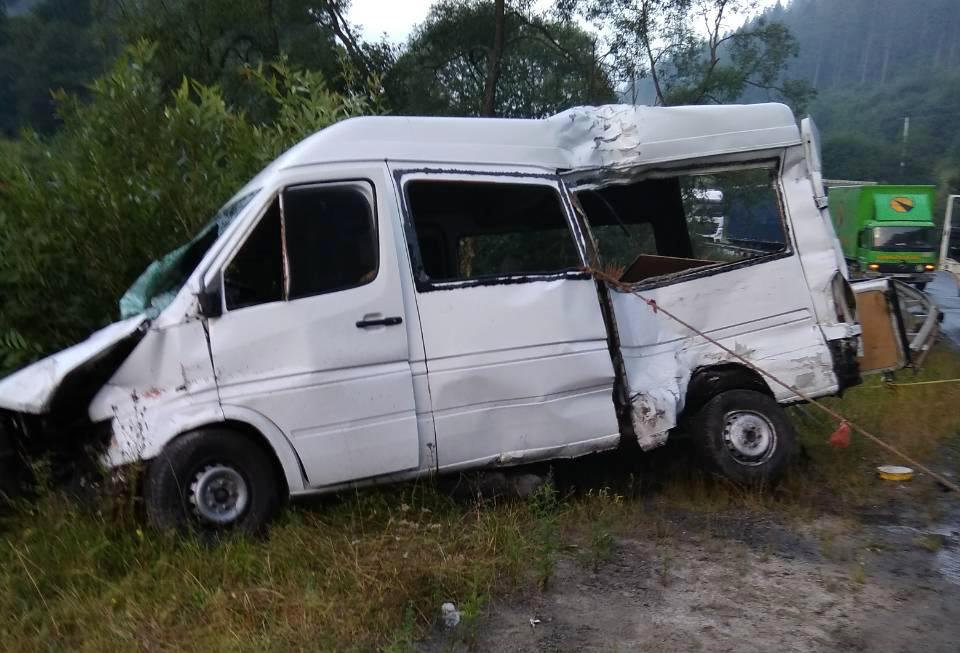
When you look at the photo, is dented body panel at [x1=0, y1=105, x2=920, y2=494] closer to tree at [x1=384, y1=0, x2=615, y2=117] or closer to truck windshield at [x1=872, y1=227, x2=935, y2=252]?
tree at [x1=384, y1=0, x2=615, y2=117]

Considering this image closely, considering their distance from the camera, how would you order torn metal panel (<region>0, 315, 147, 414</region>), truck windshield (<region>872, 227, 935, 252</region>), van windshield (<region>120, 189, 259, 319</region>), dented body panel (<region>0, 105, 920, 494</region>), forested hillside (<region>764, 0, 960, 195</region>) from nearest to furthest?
1. torn metal panel (<region>0, 315, 147, 414</region>)
2. dented body panel (<region>0, 105, 920, 494</region>)
3. van windshield (<region>120, 189, 259, 319</region>)
4. truck windshield (<region>872, 227, 935, 252</region>)
5. forested hillside (<region>764, 0, 960, 195</region>)

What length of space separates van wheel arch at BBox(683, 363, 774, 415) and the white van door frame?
68 cm

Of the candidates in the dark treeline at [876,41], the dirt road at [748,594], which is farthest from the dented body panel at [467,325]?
the dark treeline at [876,41]

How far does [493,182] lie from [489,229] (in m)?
1.41

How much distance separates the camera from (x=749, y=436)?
18.6 feet

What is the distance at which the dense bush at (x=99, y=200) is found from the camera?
20.4ft

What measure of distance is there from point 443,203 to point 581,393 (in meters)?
1.73

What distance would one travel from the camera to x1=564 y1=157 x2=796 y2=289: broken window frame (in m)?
5.62

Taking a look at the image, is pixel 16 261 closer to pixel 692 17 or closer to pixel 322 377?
pixel 322 377

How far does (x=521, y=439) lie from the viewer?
5215 mm

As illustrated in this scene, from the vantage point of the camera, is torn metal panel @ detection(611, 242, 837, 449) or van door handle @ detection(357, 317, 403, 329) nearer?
van door handle @ detection(357, 317, 403, 329)

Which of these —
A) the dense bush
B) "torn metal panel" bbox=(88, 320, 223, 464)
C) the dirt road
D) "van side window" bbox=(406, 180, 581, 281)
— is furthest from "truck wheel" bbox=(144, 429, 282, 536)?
the dense bush

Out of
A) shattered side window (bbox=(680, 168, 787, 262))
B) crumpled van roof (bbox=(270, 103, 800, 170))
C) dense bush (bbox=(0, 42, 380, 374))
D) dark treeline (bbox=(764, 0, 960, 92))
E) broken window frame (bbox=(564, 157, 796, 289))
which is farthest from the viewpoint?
dark treeline (bbox=(764, 0, 960, 92))

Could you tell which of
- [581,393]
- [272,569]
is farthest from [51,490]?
[581,393]
